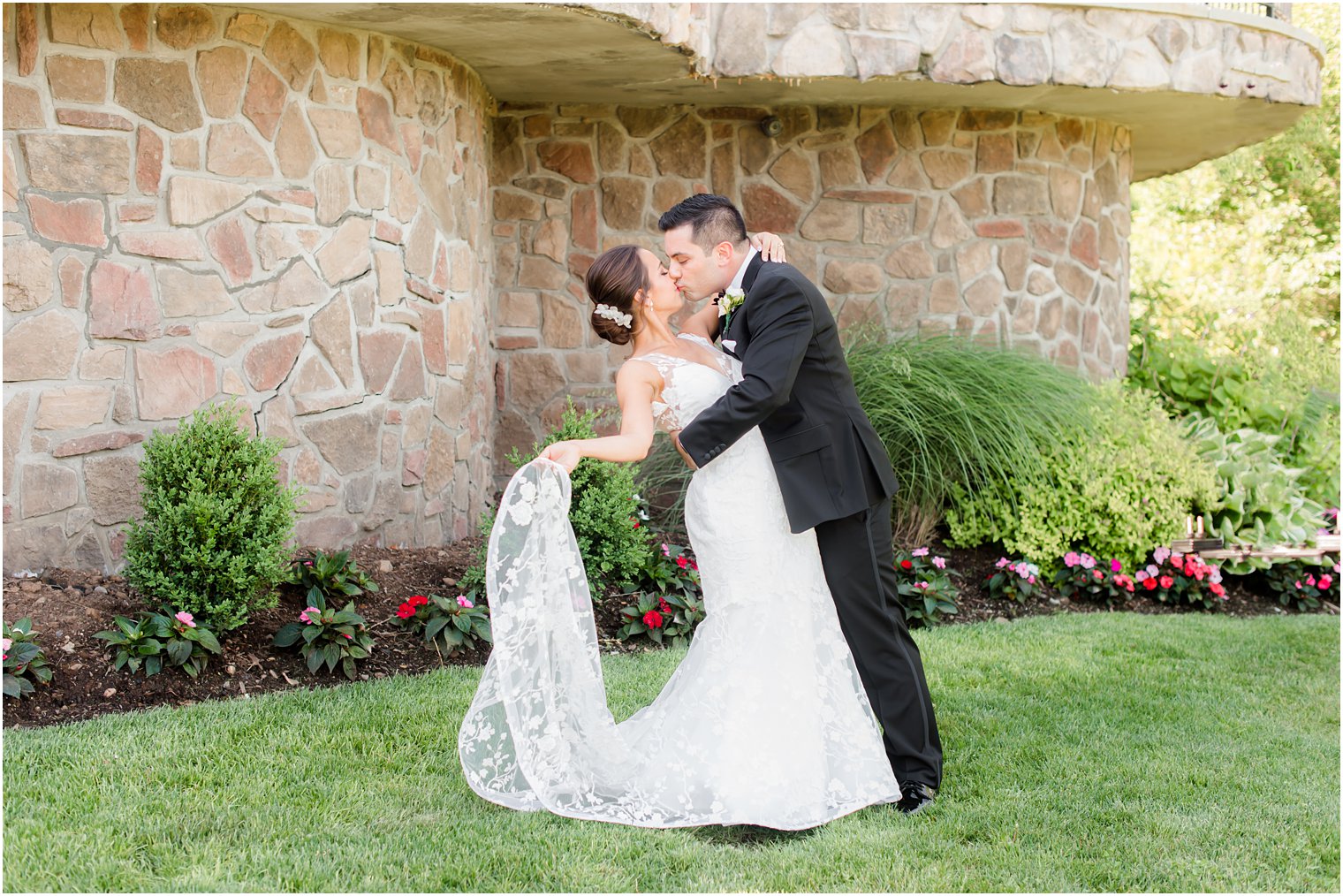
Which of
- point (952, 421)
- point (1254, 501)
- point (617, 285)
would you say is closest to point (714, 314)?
point (617, 285)

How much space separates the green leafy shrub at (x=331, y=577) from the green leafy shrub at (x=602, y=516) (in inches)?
35.0

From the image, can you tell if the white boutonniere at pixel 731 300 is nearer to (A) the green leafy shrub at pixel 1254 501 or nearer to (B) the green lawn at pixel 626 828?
(B) the green lawn at pixel 626 828

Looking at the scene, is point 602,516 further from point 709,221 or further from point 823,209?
point 823,209

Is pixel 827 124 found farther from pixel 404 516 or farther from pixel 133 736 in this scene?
pixel 133 736

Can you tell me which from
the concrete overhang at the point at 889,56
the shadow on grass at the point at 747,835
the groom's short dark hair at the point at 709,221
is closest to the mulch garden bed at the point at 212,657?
the shadow on grass at the point at 747,835

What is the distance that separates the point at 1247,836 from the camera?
132 inches

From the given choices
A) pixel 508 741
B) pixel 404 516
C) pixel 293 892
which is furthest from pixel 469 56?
pixel 293 892

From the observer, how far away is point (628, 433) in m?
3.24

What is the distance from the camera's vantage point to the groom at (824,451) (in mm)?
3318

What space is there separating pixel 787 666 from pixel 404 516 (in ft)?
10.6

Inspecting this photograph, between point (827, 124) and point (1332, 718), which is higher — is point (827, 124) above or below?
above

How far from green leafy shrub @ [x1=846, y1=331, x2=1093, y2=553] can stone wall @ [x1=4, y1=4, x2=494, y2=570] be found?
2.55m

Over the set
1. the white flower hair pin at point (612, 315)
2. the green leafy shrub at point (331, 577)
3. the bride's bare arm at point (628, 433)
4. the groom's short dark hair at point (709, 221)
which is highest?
the groom's short dark hair at point (709, 221)

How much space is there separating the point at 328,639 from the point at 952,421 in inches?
145
